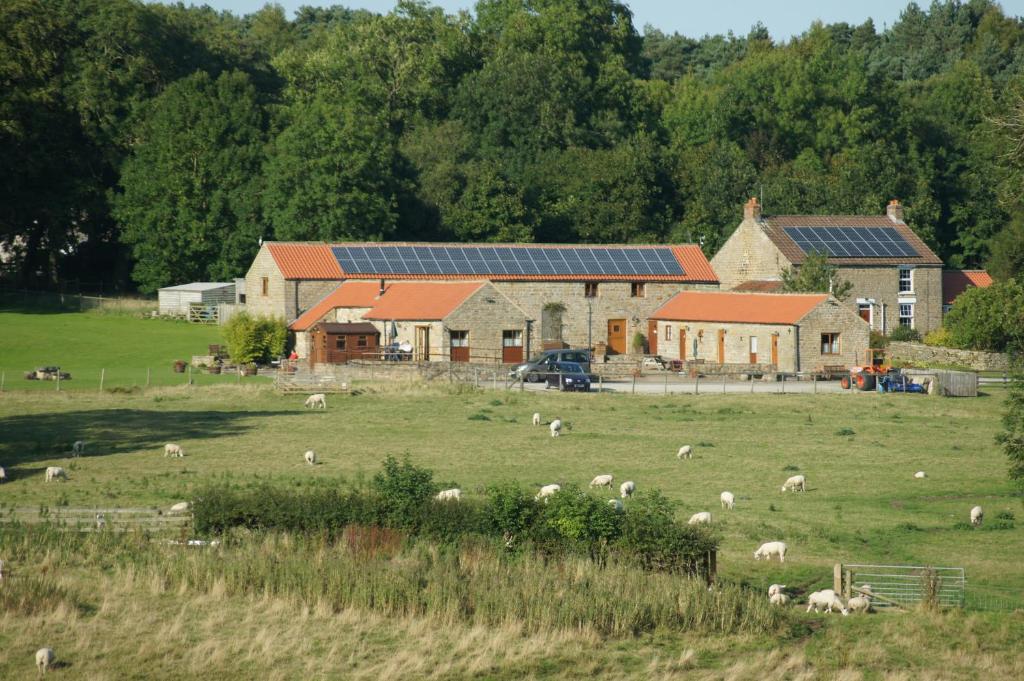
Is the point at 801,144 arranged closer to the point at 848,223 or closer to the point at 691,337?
the point at 848,223

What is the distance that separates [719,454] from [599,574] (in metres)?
17.1

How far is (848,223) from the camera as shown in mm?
86500

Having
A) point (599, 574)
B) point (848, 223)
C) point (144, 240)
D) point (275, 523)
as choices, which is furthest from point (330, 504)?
point (144, 240)

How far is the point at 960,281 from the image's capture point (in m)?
92.8

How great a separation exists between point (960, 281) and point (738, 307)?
84.5ft

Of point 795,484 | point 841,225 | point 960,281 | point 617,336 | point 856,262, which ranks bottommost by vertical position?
point 795,484

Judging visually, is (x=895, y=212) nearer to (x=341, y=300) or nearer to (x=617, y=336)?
(x=617, y=336)

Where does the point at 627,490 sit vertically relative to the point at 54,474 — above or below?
below

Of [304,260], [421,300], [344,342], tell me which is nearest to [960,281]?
[421,300]

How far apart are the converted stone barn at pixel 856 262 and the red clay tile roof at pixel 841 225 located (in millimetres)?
58

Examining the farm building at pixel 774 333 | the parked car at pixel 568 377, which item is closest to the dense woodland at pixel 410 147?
the farm building at pixel 774 333

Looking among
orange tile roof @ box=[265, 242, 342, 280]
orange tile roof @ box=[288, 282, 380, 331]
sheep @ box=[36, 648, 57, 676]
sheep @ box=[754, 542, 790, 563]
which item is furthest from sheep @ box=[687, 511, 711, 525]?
orange tile roof @ box=[265, 242, 342, 280]

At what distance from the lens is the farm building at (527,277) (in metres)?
78.2

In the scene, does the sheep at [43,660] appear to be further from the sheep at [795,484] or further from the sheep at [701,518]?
the sheep at [795,484]
